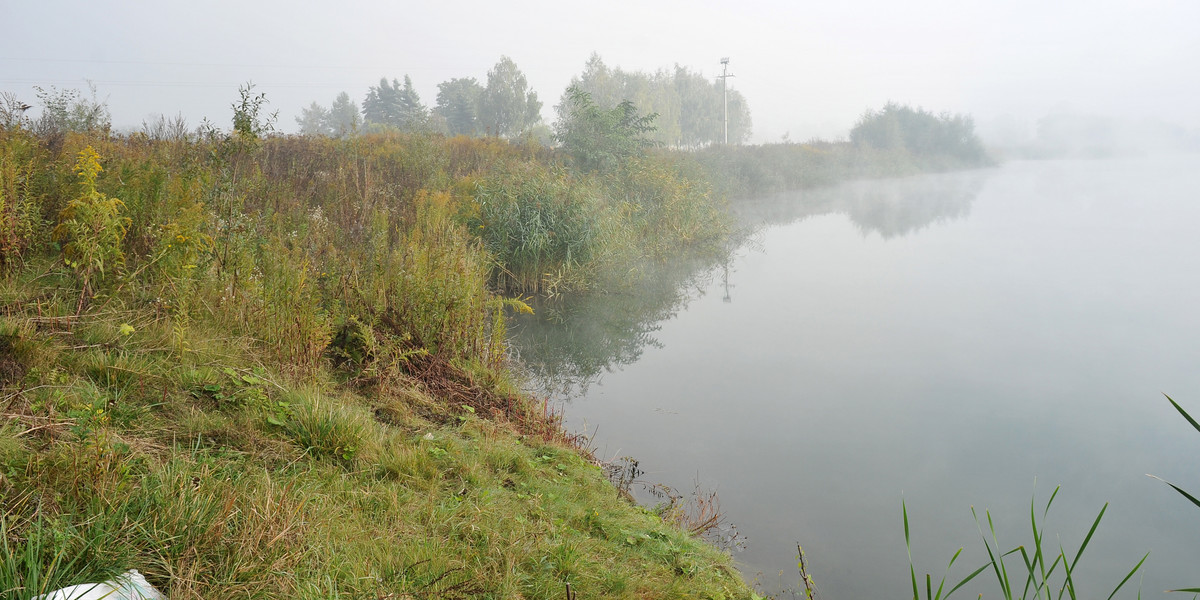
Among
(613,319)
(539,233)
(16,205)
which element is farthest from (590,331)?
(16,205)

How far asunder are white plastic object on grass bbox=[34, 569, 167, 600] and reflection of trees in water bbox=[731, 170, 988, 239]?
1826cm

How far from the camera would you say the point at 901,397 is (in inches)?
259

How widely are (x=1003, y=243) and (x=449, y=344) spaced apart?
48.5ft

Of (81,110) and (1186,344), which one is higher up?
(81,110)

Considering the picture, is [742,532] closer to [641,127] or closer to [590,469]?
[590,469]

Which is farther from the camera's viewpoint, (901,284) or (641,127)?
(641,127)

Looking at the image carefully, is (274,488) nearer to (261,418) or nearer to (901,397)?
(261,418)

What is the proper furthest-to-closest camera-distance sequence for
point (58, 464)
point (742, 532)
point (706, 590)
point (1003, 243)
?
point (1003, 243), point (742, 532), point (706, 590), point (58, 464)

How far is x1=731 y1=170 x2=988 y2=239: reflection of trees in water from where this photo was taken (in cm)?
2028

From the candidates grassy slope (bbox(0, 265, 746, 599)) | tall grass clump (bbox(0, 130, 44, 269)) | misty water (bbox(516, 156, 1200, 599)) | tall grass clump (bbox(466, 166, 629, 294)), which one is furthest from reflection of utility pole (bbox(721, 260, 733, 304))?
tall grass clump (bbox(0, 130, 44, 269))

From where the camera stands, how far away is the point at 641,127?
17672 mm

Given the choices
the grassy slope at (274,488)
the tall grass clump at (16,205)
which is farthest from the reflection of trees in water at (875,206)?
the tall grass clump at (16,205)

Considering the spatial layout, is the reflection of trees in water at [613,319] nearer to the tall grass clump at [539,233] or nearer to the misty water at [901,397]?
the misty water at [901,397]

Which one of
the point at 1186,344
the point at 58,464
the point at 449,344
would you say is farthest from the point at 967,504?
the point at 1186,344
